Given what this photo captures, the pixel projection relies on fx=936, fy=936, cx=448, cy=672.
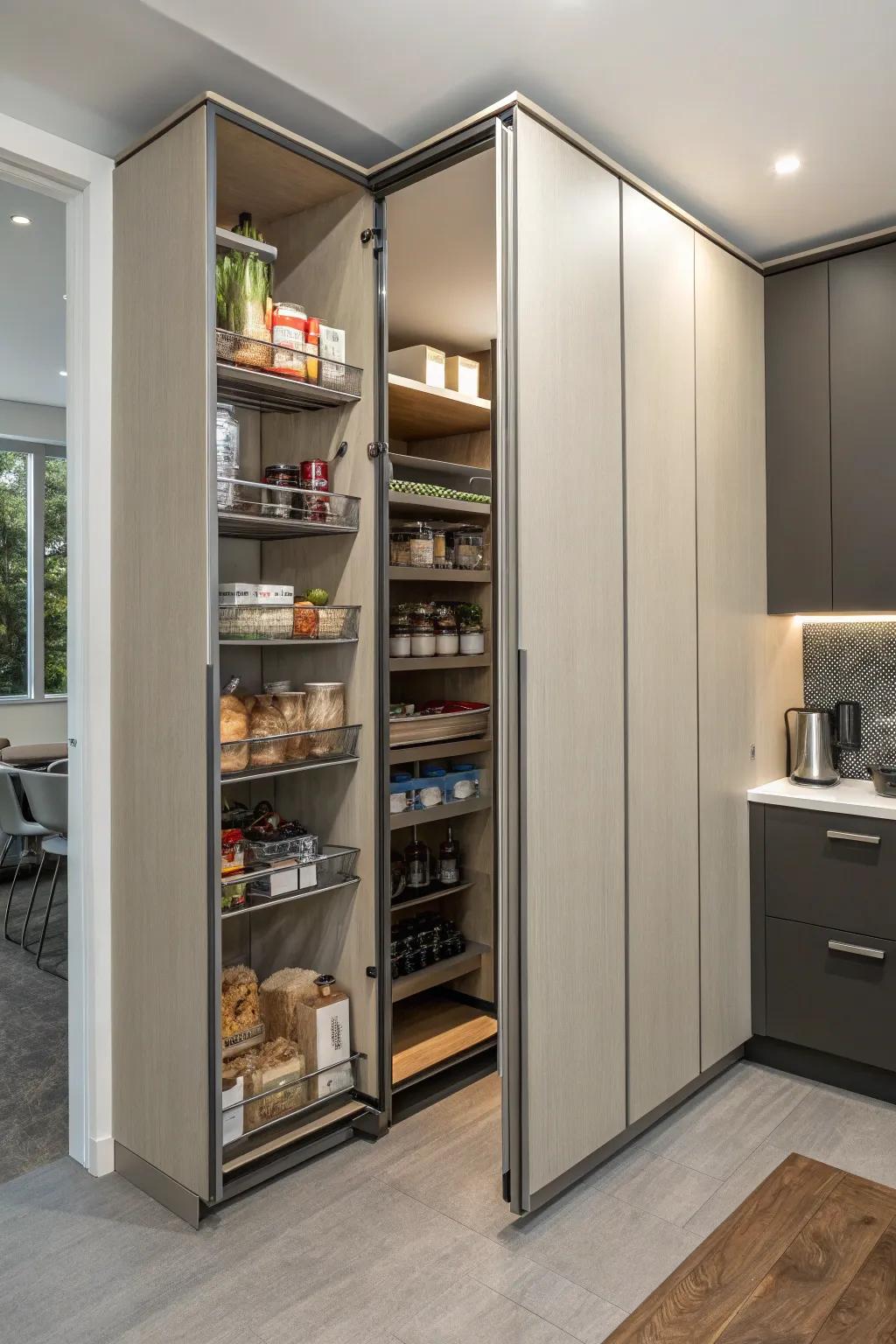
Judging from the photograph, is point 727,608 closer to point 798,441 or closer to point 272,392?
point 798,441

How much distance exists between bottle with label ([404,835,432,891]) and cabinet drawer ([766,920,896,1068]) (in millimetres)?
1116

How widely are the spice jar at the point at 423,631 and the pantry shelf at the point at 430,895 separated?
2.51 ft

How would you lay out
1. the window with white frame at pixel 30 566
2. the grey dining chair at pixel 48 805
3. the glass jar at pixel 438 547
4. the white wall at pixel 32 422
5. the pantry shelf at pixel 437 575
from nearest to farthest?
1. the pantry shelf at pixel 437 575
2. the glass jar at pixel 438 547
3. the grey dining chair at pixel 48 805
4. the white wall at pixel 32 422
5. the window with white frame at pixel 30 566

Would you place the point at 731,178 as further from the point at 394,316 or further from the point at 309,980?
the point at 309,980

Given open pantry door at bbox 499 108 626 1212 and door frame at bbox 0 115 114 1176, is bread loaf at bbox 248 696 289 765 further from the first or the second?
open pantry door at bbox 499 108 626 1212

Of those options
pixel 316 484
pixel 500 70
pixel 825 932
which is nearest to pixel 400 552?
pixel 316 484

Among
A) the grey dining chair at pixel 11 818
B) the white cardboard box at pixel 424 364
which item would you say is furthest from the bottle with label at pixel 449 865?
the grey dining chair at pixel 11 818

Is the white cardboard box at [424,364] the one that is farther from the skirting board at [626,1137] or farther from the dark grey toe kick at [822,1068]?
the dark grey toe kick at [822,1068]

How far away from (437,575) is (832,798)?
4.59ft

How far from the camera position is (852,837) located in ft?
9.16

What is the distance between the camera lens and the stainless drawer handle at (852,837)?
275cm

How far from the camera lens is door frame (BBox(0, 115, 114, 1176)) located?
2352mm

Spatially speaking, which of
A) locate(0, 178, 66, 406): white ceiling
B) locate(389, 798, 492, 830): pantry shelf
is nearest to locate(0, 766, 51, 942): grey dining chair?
locate(0, 178, 66, 406): white ceiling

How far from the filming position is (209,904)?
2.11 metres
